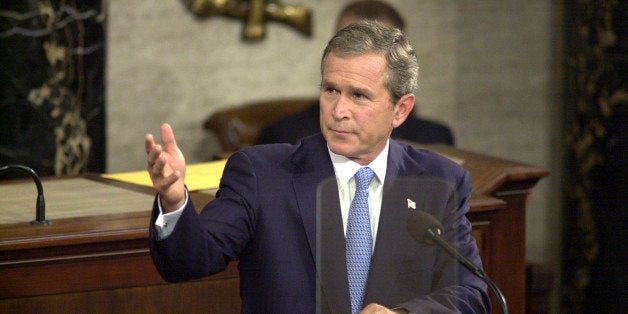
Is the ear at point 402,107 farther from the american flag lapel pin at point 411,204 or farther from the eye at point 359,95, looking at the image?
the american flag lapel pin at point 411,204

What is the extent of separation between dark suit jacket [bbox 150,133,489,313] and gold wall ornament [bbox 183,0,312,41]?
3264 mm

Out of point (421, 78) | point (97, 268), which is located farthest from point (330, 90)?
point (421, 78)

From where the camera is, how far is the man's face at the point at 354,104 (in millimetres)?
2338

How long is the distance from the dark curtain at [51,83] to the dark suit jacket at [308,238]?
280cm

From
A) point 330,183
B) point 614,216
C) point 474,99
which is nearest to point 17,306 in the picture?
point 330,183

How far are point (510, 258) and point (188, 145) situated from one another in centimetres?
263

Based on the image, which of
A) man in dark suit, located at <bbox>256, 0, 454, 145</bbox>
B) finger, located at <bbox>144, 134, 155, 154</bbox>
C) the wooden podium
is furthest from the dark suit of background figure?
finger, located at <bbox>144, 134, 155, 154</bbox>

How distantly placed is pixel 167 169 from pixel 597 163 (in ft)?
12.7

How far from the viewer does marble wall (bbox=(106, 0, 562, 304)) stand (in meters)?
5.66

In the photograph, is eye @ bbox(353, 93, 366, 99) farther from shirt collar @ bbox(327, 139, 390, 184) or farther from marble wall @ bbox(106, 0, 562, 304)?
marble wall @ bbox(106, 0, 562, 304)

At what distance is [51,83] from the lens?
203 inches

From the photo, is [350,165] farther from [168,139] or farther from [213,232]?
[168,139]

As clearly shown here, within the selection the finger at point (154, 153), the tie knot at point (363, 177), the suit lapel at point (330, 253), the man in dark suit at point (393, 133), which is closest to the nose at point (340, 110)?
the tie knot at point (363, 177)

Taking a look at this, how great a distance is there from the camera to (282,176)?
8.10ft
